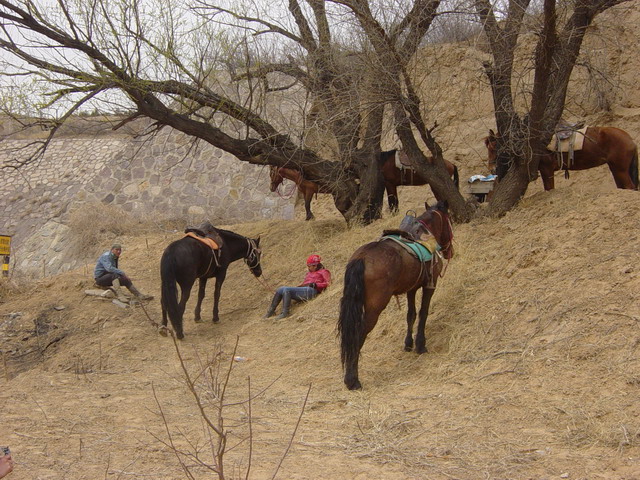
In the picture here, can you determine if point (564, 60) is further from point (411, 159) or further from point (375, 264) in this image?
point (375, 264)

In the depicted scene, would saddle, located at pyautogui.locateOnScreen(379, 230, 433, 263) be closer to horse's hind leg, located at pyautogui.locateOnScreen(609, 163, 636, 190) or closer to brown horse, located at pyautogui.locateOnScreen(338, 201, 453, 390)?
brown horse, located at pyautogui.locateOnScreen(338, 201, 453, 390)

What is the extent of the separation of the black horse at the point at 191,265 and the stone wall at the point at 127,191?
7534 millimetres

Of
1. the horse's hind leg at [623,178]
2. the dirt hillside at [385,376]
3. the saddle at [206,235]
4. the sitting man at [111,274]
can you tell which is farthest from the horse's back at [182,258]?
the horse's hind leg at [623,178]

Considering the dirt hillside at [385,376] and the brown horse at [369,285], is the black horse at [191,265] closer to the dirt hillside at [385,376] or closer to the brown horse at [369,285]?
the dirt hillside at [385,376]

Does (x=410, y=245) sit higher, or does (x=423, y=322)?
(x=410, y=245)

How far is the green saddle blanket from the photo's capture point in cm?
793

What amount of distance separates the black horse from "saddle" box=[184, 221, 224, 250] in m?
0.11

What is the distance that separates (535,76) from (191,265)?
6750mm

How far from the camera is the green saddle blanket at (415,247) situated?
7.93m

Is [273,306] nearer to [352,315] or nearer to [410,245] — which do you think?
[410,245]

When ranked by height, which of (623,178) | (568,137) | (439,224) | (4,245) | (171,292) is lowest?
(171,292)

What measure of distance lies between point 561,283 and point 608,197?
2590mm

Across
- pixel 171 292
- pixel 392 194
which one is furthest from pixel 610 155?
pixel 171 292

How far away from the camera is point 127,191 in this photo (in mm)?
22125
